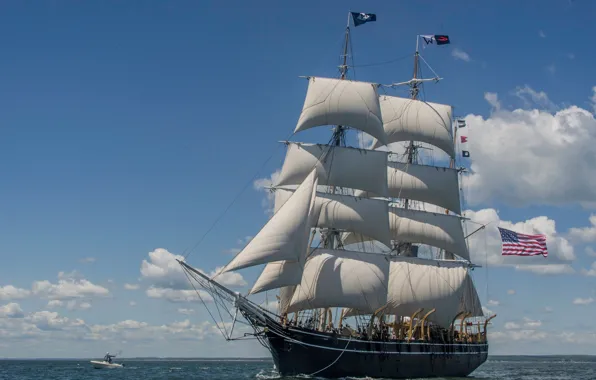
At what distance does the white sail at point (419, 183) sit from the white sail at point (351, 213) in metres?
12.4

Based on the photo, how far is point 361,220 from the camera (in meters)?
78.1

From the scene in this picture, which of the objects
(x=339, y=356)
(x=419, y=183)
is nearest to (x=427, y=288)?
(x=419, y=183)

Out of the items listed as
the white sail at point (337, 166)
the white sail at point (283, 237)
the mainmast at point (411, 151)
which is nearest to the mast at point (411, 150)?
the mainmast at point (411, 151)

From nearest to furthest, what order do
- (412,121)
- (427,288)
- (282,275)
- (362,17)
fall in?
1. (282,275)
2. (362,17)
3. (427,288)
4. (412,121)

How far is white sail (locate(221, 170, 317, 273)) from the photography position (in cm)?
5969

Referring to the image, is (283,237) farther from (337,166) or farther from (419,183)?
(419,183)

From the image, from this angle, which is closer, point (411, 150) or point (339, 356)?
point (339, 356)

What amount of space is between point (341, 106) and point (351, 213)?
1135 cm

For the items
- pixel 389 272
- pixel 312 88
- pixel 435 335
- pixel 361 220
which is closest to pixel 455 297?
pixel 435 335

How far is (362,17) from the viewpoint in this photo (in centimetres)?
7725

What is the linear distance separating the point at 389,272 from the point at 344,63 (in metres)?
23.8

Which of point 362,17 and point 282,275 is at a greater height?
point 362,17

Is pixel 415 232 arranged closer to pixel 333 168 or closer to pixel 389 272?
pixel 389 272

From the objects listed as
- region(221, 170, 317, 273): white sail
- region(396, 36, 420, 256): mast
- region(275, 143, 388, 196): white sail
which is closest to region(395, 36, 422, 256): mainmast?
region(396, 36, 420, 256): mast
